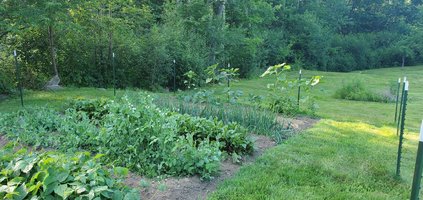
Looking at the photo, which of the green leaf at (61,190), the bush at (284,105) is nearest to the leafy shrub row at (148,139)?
the green leaf at (61,190)

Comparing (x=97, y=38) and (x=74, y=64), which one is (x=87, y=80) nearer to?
(x=74, y=64)

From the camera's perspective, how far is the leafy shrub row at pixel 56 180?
249 centimetres

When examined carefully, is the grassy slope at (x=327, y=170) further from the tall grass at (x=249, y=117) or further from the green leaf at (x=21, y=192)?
the green leaf at (x=21, y=192)

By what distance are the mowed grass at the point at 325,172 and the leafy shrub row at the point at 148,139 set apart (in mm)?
361

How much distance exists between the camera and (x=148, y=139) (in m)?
3.66

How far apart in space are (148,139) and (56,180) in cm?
121

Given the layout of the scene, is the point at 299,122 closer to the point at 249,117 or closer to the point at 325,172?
the point at 249,117

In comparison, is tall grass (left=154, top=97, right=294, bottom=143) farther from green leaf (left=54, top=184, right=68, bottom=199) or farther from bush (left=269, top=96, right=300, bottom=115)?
green leaf (left=54, top=184, right=68, bottom=199)

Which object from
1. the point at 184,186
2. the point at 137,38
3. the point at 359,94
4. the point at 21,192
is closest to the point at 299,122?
the point at 184,186

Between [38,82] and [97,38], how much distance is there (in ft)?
7.07

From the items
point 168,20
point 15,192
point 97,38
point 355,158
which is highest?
point 168,20

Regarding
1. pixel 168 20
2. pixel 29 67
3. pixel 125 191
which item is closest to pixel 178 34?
pixel 168 20

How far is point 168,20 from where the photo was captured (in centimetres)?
1432

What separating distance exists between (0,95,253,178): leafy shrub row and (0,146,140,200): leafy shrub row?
29.4 inches
